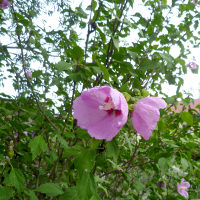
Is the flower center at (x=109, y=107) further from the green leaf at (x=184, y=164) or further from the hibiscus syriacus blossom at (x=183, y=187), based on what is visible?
the hibiscus syriacus blossom at (x=183, y=187)

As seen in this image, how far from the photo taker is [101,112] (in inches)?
31.8

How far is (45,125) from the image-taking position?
1.33 m

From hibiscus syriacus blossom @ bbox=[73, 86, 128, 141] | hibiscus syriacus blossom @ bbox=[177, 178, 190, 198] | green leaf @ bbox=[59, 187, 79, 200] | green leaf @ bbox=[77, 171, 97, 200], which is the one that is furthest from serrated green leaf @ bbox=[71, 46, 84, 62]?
hibiscus syriacus blossom @ bbox=[177, 178, 190, 198]

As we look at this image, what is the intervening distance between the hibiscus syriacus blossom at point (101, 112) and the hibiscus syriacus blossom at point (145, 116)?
0.22ft

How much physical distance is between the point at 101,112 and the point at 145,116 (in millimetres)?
177

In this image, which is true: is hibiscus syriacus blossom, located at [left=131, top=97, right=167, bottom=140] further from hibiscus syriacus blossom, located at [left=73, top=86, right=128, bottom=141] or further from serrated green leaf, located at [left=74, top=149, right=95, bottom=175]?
serrated green leaf, located at [left=74, top=149, right=95, bottom=175]

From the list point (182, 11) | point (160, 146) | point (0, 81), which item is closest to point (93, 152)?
point (160, 146)

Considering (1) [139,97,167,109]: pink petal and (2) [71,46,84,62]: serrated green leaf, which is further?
(2) [71,46,84,62]: serrated green leaf

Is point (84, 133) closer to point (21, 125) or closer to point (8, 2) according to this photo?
point (21, 125)

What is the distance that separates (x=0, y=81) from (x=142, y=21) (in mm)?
2402

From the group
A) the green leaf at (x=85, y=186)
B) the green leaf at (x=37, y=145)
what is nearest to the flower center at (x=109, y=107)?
the green leaf at (x=85, y=186)

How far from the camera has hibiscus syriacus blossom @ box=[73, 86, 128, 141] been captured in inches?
26.8

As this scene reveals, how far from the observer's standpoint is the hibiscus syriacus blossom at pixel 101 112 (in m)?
0.68

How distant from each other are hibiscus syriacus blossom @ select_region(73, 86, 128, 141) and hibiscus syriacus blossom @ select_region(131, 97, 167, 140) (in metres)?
0.07
